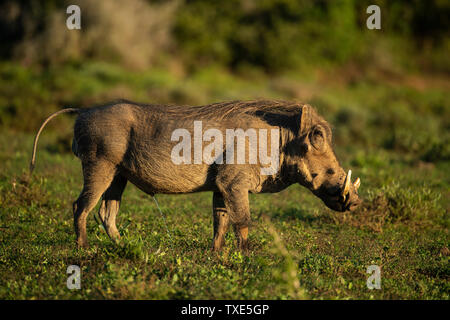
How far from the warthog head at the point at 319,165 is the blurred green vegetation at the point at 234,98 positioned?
21.2 inches

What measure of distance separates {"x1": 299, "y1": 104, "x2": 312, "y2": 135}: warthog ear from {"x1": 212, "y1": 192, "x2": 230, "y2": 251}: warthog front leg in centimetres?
94

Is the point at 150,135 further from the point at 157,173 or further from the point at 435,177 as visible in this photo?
the point at 435,177

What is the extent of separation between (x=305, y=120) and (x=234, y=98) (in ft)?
30.2

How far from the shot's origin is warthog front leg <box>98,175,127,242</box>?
508cm

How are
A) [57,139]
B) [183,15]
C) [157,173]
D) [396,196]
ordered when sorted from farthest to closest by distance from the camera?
[183,15]
[57,139]
[396,196]
[157,173]

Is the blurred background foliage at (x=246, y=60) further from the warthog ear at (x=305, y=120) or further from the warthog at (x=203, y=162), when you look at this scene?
the warthog ear at (x=305, y=120)

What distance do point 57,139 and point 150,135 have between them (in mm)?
5417

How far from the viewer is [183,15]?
20719 millimetres

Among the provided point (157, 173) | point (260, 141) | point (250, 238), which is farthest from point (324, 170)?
point (157, 173)

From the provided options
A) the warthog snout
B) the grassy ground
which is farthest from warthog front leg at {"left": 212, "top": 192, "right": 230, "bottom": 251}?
the warthog snout

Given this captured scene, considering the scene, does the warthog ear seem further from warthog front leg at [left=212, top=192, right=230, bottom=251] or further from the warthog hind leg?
the warthog hind leg

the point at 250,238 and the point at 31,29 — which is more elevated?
the point at 31,29

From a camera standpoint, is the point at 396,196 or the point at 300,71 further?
the point at 300,71

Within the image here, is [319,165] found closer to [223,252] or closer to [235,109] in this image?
[235,109]
